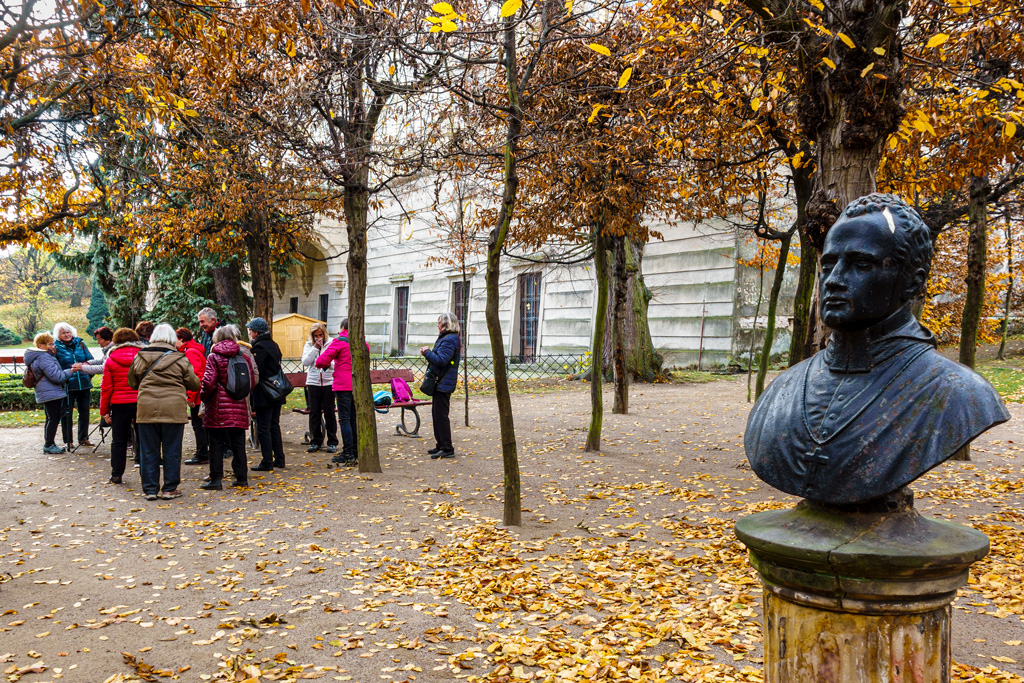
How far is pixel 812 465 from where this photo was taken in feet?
8.50

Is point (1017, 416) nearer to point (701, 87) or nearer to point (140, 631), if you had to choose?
point (701, 87)

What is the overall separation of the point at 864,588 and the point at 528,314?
989 inches

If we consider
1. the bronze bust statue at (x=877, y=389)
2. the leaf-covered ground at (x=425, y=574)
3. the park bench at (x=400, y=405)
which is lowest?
the leaf-covered ground at (x=425, y=574)

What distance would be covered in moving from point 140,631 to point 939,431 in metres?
4.65

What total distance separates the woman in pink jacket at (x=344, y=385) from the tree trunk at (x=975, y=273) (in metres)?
7.73

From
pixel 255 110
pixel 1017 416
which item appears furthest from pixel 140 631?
pixel 1017 416

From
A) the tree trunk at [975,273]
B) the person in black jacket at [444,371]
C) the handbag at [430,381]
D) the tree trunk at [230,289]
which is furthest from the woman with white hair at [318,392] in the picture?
the tree trunk at [230,289]

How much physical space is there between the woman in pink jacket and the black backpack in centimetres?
146

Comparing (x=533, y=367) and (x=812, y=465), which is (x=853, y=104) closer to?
(x=812, y=465)

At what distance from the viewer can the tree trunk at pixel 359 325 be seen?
9.15 m

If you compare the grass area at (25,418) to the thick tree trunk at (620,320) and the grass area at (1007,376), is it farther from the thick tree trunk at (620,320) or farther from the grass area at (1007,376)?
the grass area at (1007,376)

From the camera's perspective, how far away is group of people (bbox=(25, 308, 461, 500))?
830 cm

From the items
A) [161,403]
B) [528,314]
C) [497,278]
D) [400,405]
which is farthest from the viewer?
[528,314]

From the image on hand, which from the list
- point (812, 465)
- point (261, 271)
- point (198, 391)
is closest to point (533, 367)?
point (261, 271)
